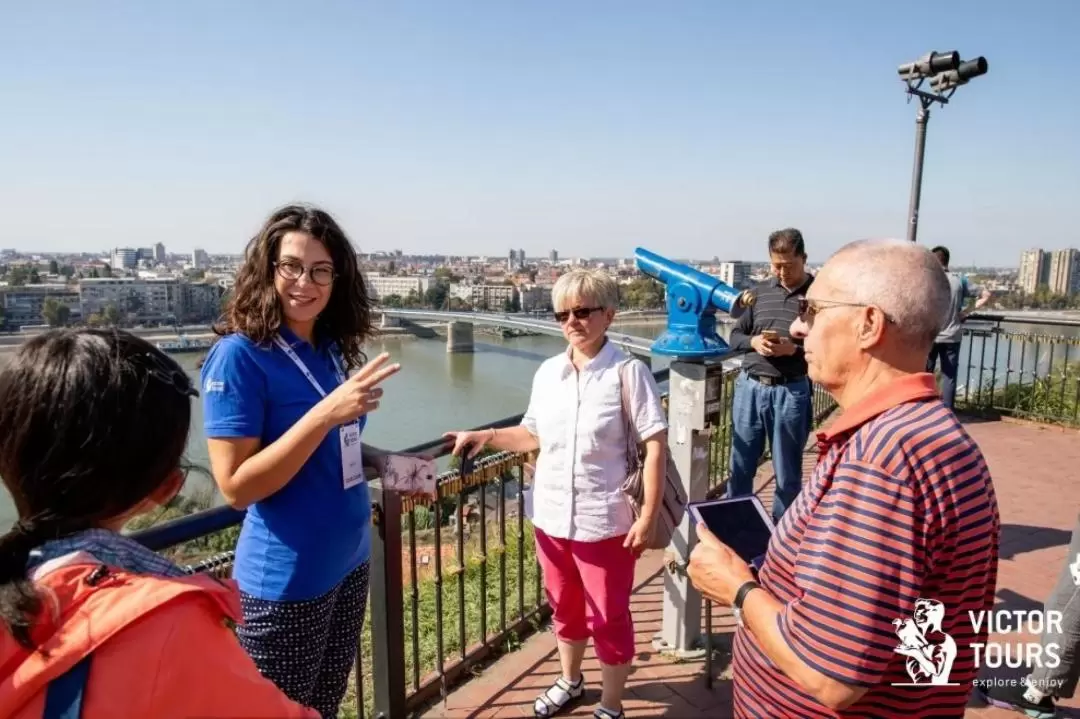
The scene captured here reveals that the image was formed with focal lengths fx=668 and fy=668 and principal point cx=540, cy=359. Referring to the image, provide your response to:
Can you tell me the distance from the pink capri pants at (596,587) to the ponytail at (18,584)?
5.18 ft

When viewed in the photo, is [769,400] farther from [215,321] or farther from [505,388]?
[505,388]

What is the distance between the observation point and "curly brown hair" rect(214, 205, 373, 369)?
157 centimetres

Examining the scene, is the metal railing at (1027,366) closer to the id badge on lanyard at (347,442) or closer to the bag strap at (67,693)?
the id badge on lanyard at (347,442)

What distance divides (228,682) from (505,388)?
1347 inches

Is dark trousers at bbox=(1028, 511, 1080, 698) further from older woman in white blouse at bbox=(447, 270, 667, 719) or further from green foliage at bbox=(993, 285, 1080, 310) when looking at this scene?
green foliage at bbox=(993, 285, 1080, 310)

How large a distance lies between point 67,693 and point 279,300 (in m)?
1.06

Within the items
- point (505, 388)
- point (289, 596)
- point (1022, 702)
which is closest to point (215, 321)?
point (289, 596)

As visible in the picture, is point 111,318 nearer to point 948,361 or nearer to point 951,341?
point 951,341

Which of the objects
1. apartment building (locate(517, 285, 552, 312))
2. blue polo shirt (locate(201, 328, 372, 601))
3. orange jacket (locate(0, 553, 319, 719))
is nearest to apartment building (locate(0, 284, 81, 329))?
apartment building (locate(517, 285, 552, 312))

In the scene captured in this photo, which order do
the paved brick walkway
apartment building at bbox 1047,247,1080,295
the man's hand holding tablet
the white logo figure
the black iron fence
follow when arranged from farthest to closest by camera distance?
apartment building at bbox 1047,247,1080,295, the paved brick walkway, the black iron fence, the man's hand holding tablet, the white logo figure

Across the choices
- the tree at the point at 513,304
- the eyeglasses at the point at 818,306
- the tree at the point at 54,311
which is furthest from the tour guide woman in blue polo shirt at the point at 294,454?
the tree at the point at 513,304

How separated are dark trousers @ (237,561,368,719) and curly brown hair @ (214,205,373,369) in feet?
1.99

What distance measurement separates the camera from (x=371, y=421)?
2792cm

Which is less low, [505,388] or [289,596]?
[289,596]
